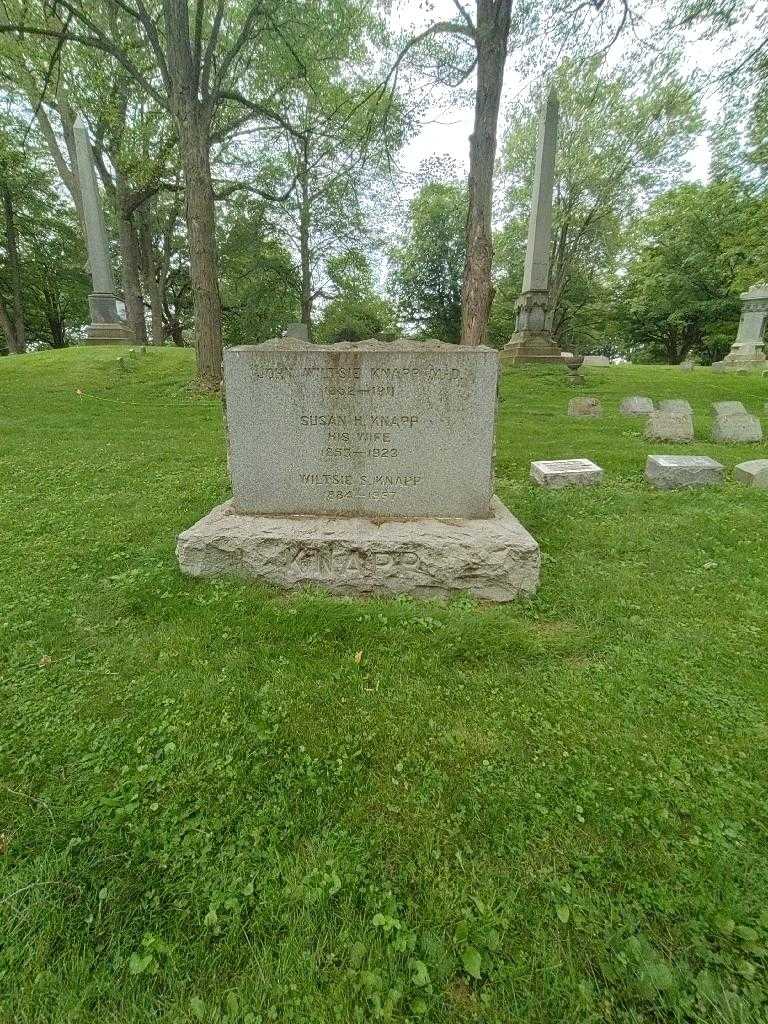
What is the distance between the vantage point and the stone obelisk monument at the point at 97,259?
14633mm

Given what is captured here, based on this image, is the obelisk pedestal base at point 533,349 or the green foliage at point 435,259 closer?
the obelisk pedestal base at point 533,349

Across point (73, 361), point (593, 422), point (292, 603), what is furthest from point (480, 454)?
point (73, 361)

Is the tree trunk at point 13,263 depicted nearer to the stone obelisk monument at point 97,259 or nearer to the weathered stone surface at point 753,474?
→ the stone obelisk monument at point 97,259

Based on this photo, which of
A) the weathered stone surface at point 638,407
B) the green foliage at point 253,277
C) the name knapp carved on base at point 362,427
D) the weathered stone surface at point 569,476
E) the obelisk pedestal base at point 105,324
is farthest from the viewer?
the green foliage at point 253,277

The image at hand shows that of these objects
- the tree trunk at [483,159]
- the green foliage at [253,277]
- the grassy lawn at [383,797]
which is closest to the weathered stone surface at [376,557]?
the grassy lawn at [383,797]

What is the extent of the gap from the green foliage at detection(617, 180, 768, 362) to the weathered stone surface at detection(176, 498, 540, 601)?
79.9ft

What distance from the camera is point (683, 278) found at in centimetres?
2578

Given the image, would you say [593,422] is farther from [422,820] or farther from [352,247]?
[352,247]

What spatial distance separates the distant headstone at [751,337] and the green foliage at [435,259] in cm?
1381

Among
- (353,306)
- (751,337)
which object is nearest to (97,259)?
(353,306)

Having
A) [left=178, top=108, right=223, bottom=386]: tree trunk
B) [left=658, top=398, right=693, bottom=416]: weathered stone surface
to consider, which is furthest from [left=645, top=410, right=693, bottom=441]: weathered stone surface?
[left=178, top=108, right=223, bottom=386]: tree trunk

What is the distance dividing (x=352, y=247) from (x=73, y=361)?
1793 centimetres

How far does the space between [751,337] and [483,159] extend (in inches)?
649

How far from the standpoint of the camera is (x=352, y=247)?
2525cm
